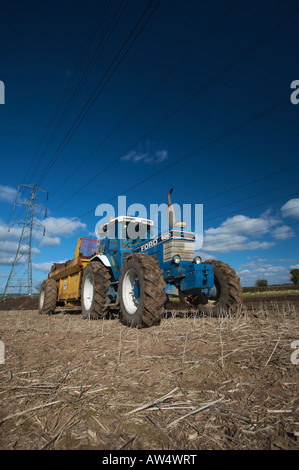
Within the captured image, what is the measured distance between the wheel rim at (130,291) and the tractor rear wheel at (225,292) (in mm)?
1997

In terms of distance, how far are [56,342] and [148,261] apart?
7.58 feet

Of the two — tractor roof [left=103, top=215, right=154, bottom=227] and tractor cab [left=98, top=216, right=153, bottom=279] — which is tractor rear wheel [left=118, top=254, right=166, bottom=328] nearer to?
tractor cab [left=98, top=216, right=153, bottom=279]

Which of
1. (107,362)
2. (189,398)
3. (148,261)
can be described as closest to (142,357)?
(107,362)

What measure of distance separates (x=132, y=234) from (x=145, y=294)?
11.3 ft

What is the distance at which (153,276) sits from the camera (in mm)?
5082

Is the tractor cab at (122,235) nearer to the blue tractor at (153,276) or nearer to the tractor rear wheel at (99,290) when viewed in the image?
the blue tractor at (153,276)

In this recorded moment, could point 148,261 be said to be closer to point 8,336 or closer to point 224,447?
point 8,336

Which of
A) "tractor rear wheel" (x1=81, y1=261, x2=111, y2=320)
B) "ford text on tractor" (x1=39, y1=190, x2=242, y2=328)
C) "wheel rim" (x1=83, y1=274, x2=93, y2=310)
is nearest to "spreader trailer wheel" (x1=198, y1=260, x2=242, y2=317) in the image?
"ford text on tractor" (x1=39, y1=190, x2=242, y2=328)

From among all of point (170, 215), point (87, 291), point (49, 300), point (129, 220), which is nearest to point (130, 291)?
point (170, 215)

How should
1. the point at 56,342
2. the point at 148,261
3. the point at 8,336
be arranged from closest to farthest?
the point at 56,342 < the point at 8,336 < the point at 148,261

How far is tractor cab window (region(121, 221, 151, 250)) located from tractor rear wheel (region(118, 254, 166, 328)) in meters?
2.02

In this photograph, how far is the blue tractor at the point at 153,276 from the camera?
5.06 m

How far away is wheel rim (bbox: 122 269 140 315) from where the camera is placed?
19.4ft
